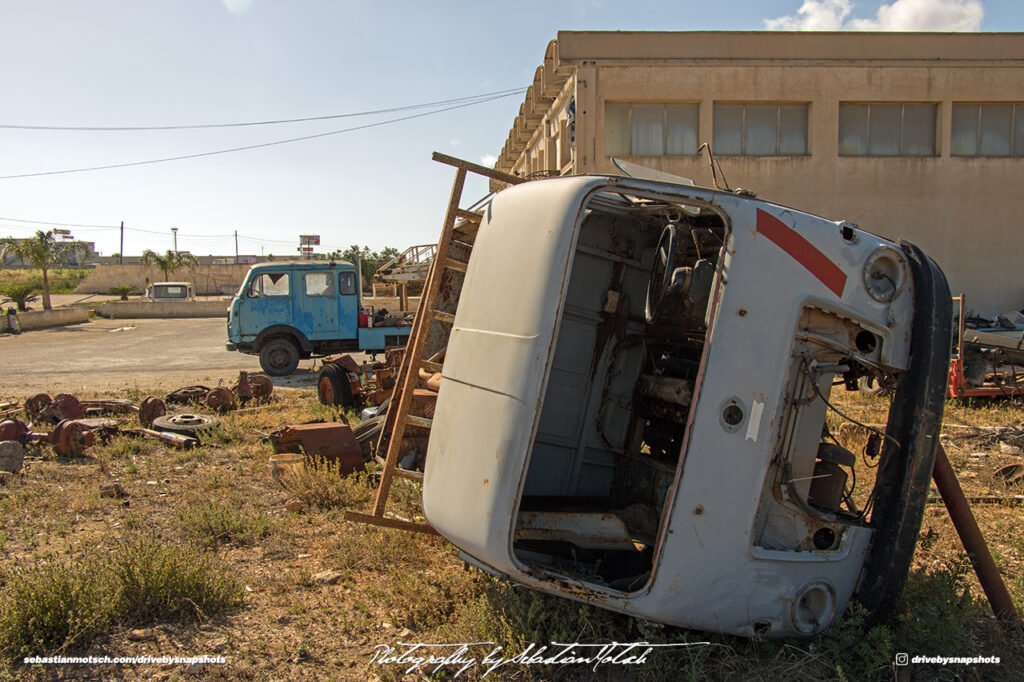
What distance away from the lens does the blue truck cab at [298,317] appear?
15.3m

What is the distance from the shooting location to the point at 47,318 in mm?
31438

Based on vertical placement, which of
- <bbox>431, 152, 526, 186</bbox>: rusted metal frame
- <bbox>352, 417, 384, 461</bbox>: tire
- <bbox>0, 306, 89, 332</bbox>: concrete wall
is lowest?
<bbox>352, 417, 384, 461</bbox>: tire

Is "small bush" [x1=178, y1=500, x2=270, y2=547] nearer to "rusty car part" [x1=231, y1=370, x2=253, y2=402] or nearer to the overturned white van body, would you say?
the overturned white van body

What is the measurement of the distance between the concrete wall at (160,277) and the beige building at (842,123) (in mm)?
42961

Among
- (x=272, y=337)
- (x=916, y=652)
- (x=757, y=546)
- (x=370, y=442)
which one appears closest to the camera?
(x=757, y=546)

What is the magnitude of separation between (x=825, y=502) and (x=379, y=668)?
2.34 metres

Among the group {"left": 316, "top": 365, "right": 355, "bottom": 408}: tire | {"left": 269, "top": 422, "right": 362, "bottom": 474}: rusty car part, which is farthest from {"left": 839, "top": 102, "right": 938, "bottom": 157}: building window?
{"left": 269, "top": 422, "right": 362, "bottom": 474}: rusty car part

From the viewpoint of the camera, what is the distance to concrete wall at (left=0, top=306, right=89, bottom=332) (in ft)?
96.9

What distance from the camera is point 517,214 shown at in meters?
3.32

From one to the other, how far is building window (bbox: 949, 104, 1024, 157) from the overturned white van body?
19.6 meters

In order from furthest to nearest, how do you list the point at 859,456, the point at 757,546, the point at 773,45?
1. the point at 773,45
2. the point at 859,456
3. the point at 757,546

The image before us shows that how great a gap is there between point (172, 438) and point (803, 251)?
7119 mm

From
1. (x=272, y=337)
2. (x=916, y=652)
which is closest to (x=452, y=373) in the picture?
(x=916, y=652)

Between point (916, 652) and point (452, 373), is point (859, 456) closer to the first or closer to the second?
point (916, 652)
